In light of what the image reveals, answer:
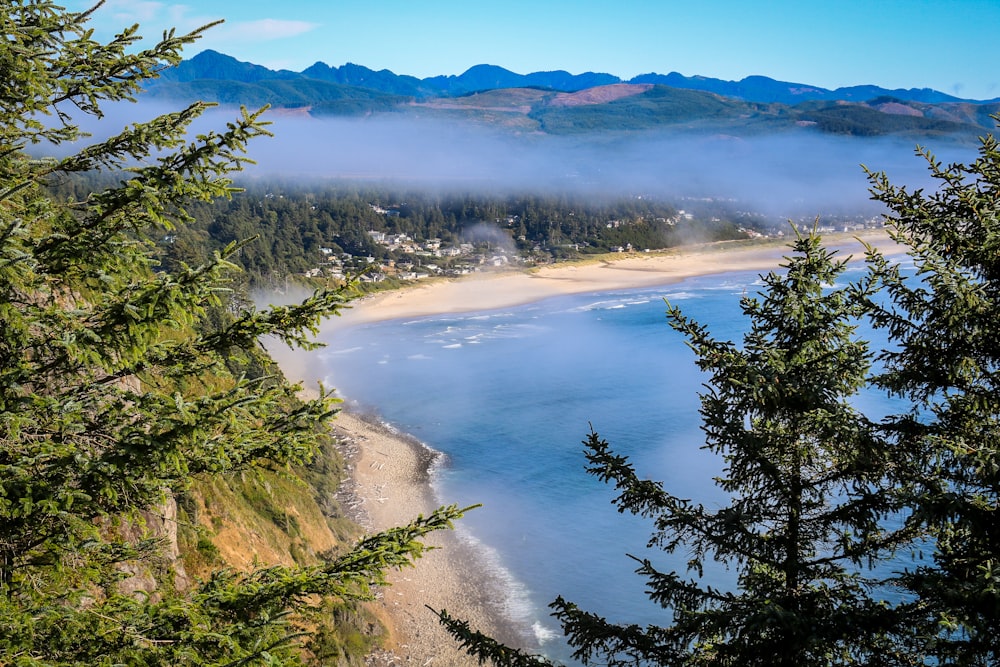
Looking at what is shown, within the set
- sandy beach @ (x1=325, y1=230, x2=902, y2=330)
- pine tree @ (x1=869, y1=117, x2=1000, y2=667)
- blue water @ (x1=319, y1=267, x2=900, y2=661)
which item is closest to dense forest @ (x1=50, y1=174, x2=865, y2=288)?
sandy beach @ (x1=325, y1=230, x2=902, y2=330)

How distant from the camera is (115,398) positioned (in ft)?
16.0

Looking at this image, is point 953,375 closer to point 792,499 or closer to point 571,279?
point 792,499

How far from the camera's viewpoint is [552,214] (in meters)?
147

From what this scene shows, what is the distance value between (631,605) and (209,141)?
23.5m

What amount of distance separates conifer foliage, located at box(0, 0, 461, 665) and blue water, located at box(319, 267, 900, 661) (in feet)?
63.3

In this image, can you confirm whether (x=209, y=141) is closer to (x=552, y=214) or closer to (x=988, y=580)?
(x=988, y=580)

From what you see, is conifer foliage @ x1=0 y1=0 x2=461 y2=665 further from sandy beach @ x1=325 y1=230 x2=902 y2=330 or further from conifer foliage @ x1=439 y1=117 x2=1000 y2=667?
sandy beach @ x1=325 y1=230 x2=902 y2=330

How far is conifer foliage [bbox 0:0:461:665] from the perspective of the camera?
161 inches

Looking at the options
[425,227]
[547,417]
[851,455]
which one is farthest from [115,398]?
[425,227]

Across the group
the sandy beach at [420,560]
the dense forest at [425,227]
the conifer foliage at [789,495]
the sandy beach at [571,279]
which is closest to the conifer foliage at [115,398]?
the sandy beach at [420,560]

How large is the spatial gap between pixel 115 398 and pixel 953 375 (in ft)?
21.0

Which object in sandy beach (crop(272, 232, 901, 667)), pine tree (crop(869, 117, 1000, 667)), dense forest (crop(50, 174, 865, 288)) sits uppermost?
pine tree (crop(869, 117, 1000, 667))

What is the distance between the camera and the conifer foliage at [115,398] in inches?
161

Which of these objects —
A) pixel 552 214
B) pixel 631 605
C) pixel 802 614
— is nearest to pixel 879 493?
pixel 802 614
